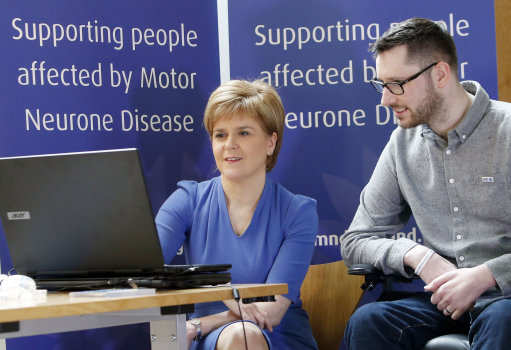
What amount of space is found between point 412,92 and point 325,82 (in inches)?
38.3

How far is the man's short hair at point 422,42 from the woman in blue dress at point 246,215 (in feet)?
1.73

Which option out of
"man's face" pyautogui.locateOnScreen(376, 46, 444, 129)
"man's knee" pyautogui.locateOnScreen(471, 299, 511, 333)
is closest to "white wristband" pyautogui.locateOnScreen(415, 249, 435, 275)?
"man's knee" pyautogui.locateOnScreen(471, 299, 511, 333)

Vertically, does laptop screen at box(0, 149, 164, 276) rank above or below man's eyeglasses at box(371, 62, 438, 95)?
below

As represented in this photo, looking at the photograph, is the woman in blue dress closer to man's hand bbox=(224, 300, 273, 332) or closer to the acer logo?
man's hand bbox=(224, 300, 273, 332)

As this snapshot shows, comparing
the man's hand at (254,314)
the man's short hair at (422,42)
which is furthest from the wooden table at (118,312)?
the man's short hair at (422,42)

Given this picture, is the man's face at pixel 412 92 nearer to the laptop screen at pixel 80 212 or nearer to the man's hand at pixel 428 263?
the man's hand at pixel 428 263

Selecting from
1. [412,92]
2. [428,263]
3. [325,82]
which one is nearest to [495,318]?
[428,263]

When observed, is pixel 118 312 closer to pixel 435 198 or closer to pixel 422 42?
pixel 435 198

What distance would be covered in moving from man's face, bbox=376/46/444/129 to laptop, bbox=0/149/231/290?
1.23 meters

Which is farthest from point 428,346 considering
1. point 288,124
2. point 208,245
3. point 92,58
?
point 92,58

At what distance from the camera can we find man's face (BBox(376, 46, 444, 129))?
277 centimetres

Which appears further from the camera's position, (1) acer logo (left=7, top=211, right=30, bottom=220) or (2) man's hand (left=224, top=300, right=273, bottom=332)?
(2) man's hand (left=224, top=300, right=273, bottom=332)

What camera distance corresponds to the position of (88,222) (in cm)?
184

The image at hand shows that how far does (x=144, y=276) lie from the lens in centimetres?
185
